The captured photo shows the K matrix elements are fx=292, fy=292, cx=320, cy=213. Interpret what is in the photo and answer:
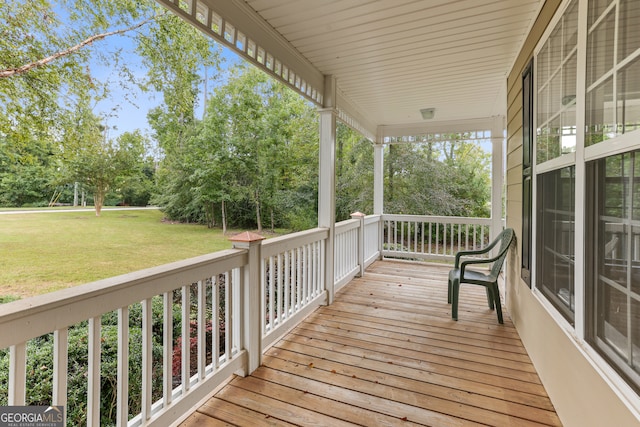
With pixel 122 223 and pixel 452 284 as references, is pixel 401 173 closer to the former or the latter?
pixel 452 284

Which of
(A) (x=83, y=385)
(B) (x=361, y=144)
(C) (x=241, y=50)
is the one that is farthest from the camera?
(B) (x=361, y=144)

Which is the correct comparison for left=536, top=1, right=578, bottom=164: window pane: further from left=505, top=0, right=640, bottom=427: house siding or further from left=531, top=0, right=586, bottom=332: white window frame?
left=505, top=0, right=640, bottom=427: house siding

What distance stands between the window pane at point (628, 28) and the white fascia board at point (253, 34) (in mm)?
2081

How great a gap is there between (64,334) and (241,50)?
2.07m

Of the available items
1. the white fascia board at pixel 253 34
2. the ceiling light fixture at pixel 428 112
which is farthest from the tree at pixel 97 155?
the ceiling light fixture at pixel 428 112

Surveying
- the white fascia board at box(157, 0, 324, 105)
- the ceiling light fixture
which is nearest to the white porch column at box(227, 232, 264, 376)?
the white fascia board at box(157, 0, 324, 105)

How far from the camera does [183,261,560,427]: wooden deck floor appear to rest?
1783 mm

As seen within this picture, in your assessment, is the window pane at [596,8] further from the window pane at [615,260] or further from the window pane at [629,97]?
the window pane at [615,260]

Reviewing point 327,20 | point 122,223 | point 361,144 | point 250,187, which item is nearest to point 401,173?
point 361,144

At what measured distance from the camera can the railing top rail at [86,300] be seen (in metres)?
0.99

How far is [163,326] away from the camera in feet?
5.39

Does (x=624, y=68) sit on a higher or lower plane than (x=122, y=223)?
higher

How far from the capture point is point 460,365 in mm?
2350

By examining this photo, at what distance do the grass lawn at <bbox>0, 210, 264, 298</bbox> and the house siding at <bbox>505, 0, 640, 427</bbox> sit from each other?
9.50 feet
